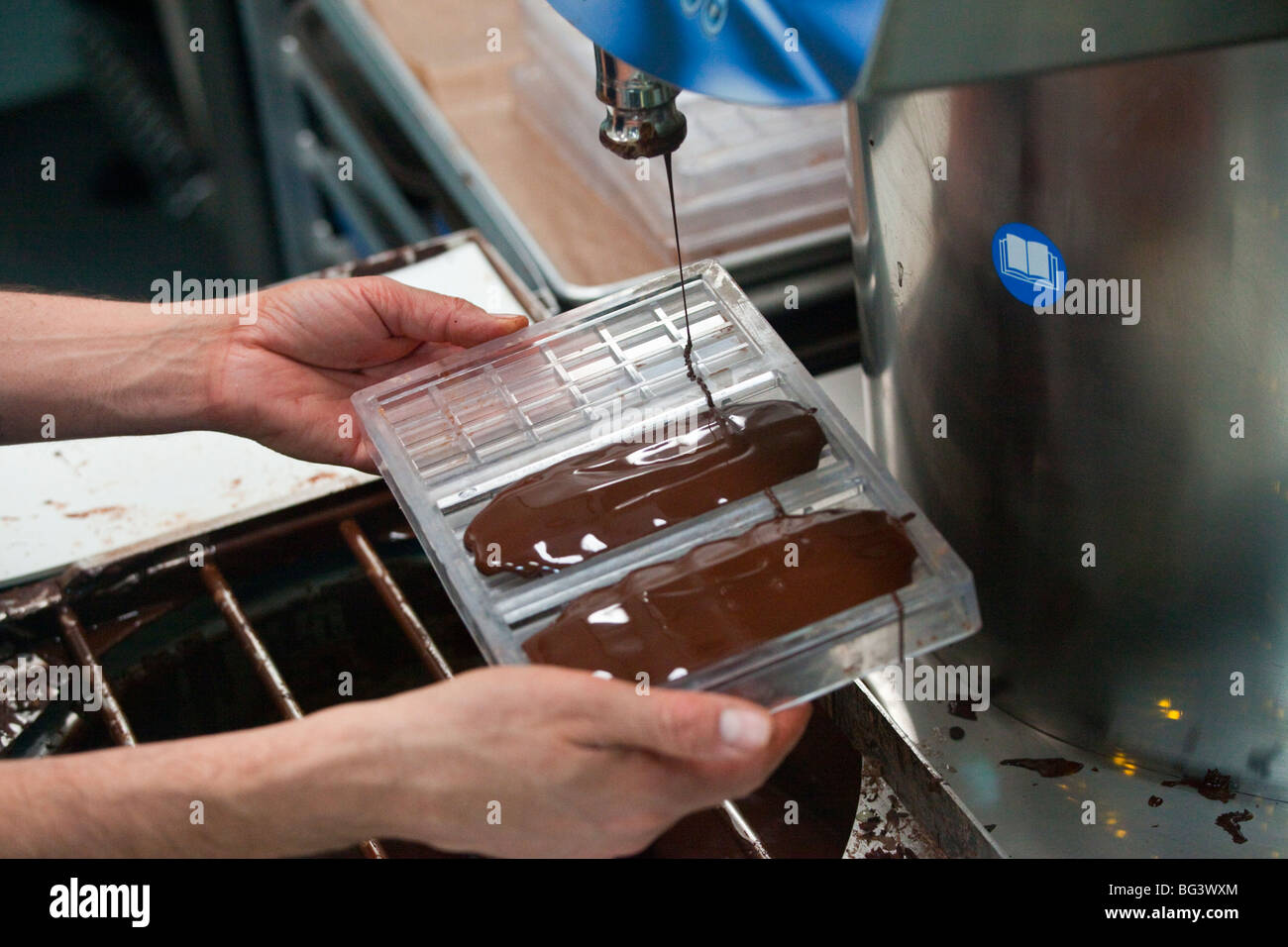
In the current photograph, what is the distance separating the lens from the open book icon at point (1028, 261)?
85cm

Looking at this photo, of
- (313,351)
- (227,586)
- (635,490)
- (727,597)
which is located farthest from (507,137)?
(727,597)

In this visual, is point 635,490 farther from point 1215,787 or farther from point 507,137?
point 507,137

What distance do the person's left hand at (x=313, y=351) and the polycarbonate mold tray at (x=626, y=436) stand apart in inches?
6.7

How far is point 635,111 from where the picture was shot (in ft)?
2.87

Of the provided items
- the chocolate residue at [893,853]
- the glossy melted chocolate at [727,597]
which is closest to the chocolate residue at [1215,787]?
the chocolate residue at [893,853]

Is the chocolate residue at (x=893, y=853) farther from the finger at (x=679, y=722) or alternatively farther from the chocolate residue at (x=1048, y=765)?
the finger at (x=679, y=722)

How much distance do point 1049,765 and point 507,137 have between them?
1545 mm

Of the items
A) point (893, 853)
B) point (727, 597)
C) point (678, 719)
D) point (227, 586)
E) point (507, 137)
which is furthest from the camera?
point (507, 137)

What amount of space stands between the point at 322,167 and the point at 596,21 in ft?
6.42

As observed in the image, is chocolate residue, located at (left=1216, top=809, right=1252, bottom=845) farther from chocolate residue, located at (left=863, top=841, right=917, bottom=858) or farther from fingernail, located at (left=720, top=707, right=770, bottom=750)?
fingernail, located at (left=720, top=707, right=770, bottom=750)

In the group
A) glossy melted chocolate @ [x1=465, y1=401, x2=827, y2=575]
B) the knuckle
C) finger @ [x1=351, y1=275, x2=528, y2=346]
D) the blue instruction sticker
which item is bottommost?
the knuckle

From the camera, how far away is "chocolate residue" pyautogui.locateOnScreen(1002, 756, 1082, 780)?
1052 mm

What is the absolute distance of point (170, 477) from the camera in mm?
1472

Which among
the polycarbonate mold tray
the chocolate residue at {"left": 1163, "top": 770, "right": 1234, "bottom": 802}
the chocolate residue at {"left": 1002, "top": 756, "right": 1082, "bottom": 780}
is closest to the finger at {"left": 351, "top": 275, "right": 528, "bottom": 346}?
the polycarbonate mold tray
